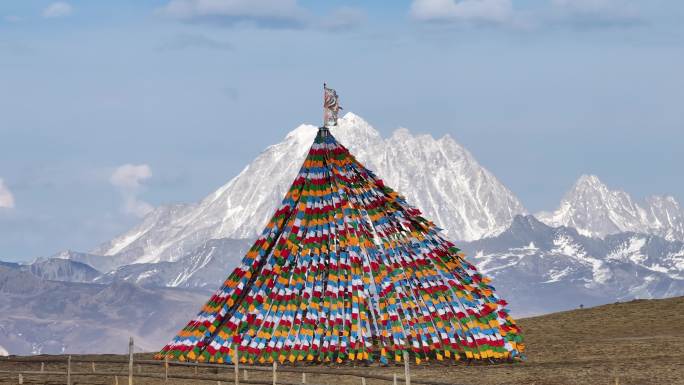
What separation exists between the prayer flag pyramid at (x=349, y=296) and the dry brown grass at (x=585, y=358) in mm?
1837

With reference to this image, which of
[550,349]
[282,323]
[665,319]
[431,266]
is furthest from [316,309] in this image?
[665,319]

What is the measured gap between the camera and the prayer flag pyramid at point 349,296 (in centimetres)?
7075

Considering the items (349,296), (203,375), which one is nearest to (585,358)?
(349,296)

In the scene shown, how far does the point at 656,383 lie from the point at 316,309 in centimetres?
1850

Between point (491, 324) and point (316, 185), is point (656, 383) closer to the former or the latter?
point (491, 324)

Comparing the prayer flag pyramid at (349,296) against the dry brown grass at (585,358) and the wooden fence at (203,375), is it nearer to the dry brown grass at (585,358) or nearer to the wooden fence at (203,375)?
the dry brown grass at (585,358)

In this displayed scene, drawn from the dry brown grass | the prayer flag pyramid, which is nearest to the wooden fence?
the dry brown grass

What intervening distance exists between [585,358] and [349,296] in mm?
12561

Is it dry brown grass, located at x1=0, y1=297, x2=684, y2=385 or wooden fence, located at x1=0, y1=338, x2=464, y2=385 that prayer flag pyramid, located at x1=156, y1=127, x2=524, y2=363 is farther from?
wooden fence, located at x1=0, y1=338, x2=464, y2=385

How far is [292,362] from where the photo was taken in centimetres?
7075

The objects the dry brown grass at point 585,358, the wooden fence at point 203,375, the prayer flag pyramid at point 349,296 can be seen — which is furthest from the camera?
the prayer flag pyramid at point 349,296

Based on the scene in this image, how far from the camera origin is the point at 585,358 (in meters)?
71.8

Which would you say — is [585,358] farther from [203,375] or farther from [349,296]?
[203,375]

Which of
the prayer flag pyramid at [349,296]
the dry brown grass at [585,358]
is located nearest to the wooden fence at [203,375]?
the dry brown grass at [585,358]
